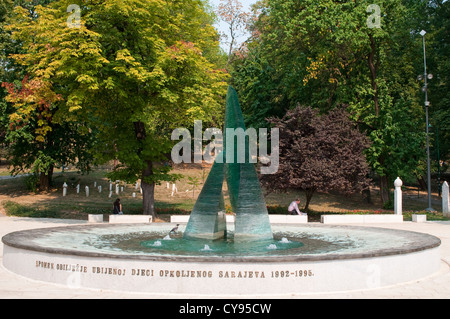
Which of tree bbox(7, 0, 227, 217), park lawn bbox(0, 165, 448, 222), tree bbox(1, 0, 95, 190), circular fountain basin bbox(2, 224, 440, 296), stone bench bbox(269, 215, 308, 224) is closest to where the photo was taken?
circular fountain basin bbox(2, 224, 440, 296)

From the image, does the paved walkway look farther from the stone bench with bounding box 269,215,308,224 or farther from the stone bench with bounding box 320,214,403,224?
the stone bench with bounding box 320,214,403,224

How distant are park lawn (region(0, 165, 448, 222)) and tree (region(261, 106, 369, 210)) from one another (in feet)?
8.94

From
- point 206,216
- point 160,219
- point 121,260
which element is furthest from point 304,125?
point 121,260

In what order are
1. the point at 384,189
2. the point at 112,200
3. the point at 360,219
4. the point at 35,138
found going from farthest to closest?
the point at 384,189
the point at 112,200
the point at 35,138
the point at 360,219

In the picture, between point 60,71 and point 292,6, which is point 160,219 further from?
point 292,6

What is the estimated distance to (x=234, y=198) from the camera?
1252 centimetres

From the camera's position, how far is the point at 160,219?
2431cm

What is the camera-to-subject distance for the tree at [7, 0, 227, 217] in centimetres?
1989

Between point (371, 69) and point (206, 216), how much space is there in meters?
24.2

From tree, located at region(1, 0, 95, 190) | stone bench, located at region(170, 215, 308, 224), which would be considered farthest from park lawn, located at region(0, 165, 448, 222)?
stone bench, located at region(170, 215, 308, 224)

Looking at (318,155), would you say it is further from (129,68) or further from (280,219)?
(129,68)

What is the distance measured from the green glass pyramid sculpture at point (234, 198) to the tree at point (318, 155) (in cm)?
1243

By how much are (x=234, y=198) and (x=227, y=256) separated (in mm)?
3675

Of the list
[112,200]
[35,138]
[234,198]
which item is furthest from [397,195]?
[35,138]
